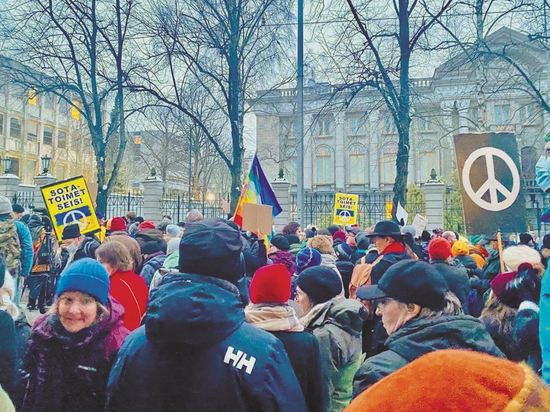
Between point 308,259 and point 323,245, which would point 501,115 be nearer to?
point 323,245

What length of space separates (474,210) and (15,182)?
22.2 m

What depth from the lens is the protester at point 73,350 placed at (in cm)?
234

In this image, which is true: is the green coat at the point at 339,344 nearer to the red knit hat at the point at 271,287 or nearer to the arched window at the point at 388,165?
the red knit hat at the point at 271,287

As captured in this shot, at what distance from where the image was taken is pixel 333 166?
142ft

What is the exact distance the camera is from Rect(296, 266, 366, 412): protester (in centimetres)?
299

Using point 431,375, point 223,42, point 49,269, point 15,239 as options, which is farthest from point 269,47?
point 431,375

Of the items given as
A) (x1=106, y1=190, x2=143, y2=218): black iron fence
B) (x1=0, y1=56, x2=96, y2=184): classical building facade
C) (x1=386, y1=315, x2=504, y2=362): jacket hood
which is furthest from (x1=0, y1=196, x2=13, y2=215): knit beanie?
(x1=0, y1=56, x2=96, y2=184): classical building facade

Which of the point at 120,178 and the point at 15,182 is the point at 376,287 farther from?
the point at 120,178

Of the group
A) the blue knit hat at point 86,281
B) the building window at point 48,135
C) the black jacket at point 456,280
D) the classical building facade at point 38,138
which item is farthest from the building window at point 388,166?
the blue knit hat at point 86,281

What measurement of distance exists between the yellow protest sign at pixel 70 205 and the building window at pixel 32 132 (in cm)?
4539

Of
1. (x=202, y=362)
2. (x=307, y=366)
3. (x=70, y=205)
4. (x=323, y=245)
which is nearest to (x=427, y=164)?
(x=323, y=245)

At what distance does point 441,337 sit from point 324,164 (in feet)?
138

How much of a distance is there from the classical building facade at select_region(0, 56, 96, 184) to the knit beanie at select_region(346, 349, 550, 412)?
43032mm

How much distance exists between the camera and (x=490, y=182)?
187 inches
